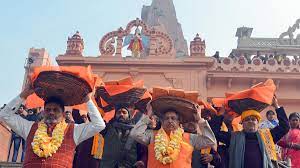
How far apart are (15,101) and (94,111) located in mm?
954

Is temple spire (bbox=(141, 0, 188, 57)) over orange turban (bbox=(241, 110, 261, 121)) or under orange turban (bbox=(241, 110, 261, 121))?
over

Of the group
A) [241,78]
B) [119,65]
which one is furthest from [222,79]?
[119,65]

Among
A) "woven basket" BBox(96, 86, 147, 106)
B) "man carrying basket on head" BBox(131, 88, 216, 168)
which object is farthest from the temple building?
"man carrying basket on head" BBox(131, 88, 216, 168)

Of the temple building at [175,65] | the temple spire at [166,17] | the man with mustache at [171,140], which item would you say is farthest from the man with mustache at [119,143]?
the temple spire at [166,17]

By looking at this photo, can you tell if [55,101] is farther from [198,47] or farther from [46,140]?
[198,47]

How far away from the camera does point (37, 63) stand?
1495cm

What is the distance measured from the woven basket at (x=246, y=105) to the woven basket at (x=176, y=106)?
676 millimetres

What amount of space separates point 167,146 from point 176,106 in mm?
514

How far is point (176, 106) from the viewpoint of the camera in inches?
200

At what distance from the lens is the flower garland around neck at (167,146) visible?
4.77 m

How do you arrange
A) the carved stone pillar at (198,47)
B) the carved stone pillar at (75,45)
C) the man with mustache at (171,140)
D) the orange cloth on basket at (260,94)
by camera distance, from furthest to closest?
1. the carved stone pillar at (198,47)
2. the carved stone pillar at (75,45)
3. the orange cloth on basket at (260,94)
4. the man with mustache at (171,140)

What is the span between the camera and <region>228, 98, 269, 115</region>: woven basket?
17.8ft

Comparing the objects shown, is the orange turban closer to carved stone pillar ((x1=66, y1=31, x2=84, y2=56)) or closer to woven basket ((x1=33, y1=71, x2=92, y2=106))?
woven basket ((x1=33, y1=71, x2=92, y2=106))

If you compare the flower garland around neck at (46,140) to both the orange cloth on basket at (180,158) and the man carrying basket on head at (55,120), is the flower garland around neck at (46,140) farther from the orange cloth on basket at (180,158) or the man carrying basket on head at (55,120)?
the orange cloth on basket at (180,158)
